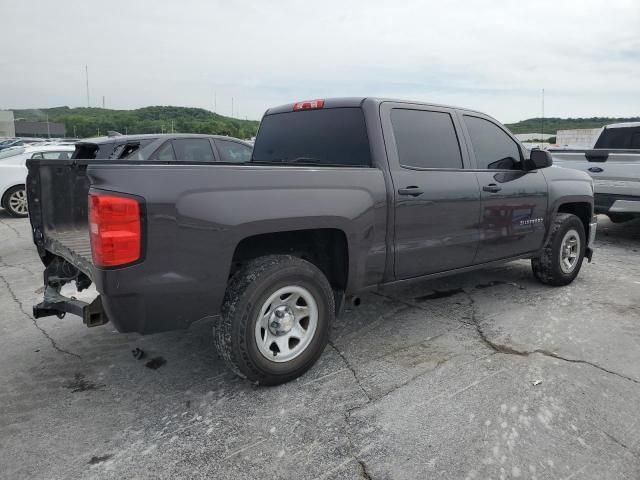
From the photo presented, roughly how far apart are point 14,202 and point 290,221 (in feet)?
31.8

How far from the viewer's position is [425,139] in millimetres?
3922

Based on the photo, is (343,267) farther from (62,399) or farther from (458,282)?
(458,282)

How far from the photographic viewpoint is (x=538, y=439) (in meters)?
2.55

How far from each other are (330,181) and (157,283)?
1.25m

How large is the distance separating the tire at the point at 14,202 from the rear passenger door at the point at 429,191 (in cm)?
949

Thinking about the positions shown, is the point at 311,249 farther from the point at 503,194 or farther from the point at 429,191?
the point at 503,194

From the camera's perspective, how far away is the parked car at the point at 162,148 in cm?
744

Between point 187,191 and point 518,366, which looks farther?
point 518,366

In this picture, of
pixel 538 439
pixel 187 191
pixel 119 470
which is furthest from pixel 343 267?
pixel 119 470

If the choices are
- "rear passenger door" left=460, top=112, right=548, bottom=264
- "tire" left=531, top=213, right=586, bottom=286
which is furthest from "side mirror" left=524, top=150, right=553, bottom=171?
"tire" left=531, top=213, right=586, bottom=286

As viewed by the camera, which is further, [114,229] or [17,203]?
[17,203]

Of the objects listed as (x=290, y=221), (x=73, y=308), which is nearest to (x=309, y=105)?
(x=290, y=221)

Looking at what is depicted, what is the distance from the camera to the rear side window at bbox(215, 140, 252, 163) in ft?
26.4

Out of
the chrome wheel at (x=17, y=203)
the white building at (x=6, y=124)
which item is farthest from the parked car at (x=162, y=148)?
the white building at (x=6, y=124)
